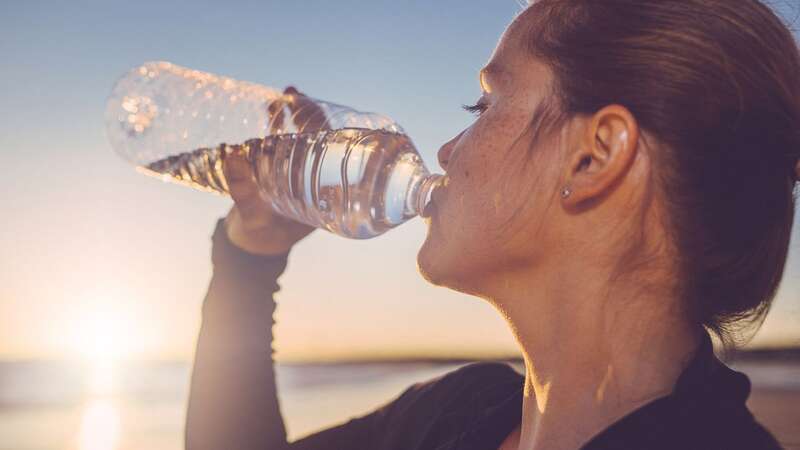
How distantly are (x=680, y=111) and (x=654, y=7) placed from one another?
0.14m

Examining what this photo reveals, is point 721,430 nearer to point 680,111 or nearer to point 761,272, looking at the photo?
point 761,272

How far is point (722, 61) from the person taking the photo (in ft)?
3.07

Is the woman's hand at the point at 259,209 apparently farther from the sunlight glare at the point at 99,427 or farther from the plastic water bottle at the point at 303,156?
the sunlight glare at the point at 99,427

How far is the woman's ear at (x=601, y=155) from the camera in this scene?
944mm

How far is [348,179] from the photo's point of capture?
1.33 metres

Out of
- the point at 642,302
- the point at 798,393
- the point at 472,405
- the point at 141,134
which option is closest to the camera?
the point at 642,302

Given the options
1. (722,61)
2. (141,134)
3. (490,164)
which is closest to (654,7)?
(722,61)

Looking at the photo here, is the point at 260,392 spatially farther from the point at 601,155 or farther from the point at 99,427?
the point at 99,427

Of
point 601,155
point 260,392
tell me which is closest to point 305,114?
point 260,392

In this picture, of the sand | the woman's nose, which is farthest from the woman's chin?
the sand

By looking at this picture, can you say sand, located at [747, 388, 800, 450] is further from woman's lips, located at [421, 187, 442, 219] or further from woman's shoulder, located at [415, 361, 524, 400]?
woman's lips, located at [421, 187, 442, 219]

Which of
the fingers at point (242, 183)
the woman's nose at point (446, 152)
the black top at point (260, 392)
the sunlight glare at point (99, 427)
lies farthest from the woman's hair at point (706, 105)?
the sunlight glare at point (99, 427)

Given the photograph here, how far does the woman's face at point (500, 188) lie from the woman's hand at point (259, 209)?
0.40 m

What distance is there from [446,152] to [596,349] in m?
0.35
